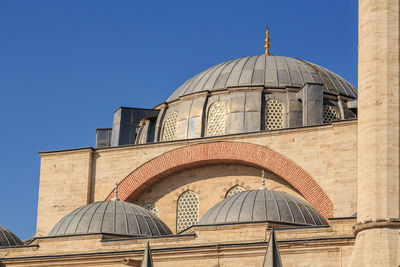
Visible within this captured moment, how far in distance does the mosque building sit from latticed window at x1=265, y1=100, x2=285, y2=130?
37 mm

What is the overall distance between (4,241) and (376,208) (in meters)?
10.7

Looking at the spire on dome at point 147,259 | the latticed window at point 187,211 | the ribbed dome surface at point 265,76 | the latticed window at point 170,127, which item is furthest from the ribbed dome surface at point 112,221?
the ribbed dome surface at point 265,76

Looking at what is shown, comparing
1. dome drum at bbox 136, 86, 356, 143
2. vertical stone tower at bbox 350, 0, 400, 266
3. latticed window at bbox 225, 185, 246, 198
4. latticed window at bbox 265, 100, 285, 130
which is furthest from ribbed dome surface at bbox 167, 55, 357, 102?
vertical stone tower at bbox 350, 0, 400, 266

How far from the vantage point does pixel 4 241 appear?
1083 inches

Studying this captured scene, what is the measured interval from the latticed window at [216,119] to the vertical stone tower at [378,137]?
741cm

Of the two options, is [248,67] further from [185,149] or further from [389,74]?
[389,74]

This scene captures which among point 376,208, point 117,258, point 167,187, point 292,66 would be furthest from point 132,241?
point 292,66

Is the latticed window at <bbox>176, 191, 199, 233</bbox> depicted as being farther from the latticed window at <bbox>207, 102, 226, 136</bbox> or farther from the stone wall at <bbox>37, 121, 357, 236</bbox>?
the latticed window at <bbox>207, 102, 226, 136</bbox>

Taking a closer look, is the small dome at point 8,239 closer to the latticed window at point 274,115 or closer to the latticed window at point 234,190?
the latticed window at point 234,190

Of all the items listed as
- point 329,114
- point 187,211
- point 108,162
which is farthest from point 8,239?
point 329,114

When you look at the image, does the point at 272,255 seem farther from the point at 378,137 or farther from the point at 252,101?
the point at 252,101

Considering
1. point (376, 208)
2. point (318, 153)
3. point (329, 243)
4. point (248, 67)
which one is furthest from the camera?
point (248, 67)

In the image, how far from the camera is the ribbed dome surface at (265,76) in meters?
29.6

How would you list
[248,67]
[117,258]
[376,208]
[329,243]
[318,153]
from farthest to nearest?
1. [248,67]
2. [318,153]
3. [117,258]
4. [329,243]
5. [376,208]
